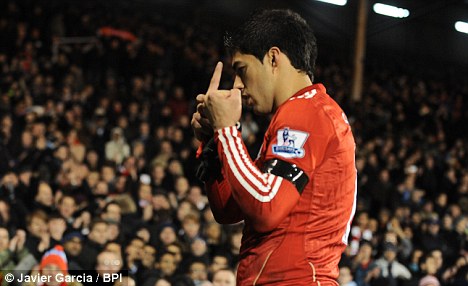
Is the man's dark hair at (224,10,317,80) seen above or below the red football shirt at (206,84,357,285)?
above

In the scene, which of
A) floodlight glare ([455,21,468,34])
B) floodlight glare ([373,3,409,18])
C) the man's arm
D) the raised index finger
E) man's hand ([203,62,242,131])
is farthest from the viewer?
floodlight glare ([455,21,468,34])

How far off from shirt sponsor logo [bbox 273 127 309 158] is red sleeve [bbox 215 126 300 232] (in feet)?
0.27

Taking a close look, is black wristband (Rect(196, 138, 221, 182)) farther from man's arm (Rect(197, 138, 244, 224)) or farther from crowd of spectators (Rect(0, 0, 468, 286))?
crowd of spectators (Rect(0, 0, 468, 286))

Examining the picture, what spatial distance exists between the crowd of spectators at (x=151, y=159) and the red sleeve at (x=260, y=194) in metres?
4.62

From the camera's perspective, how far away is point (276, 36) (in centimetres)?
269

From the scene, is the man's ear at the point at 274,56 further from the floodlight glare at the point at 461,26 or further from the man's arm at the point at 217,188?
the floodlight glare at the point at 461,26

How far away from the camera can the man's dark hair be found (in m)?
2.69

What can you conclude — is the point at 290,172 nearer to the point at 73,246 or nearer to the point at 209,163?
the point at 209,163

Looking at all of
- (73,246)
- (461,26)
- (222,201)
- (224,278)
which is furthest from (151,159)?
(461,26)

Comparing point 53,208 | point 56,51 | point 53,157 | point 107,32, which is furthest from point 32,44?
point 53,208

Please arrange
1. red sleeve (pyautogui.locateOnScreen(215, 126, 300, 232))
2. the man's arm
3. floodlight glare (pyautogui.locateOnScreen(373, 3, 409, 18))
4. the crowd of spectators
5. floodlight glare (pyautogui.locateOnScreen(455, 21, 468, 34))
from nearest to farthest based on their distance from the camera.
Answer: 1. red sleeve (pyautogui.locateOnScreen(215, 126, 300, 232))
2. the man's arm
3. the crowd of spectators
4. floodlight glare (pyautogui.locateOnScreen(373, 3, 409, 18))
5. floodlight glare (pyautogui.locateOnScreen(455, 21, 468, 34))

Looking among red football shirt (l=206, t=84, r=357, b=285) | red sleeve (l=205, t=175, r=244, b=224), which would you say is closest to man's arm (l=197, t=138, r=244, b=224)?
red sleeve (l=205, t=175, r=244, b=224)

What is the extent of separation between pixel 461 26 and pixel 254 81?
894 inches

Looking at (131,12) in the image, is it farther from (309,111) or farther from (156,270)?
(309,111)
